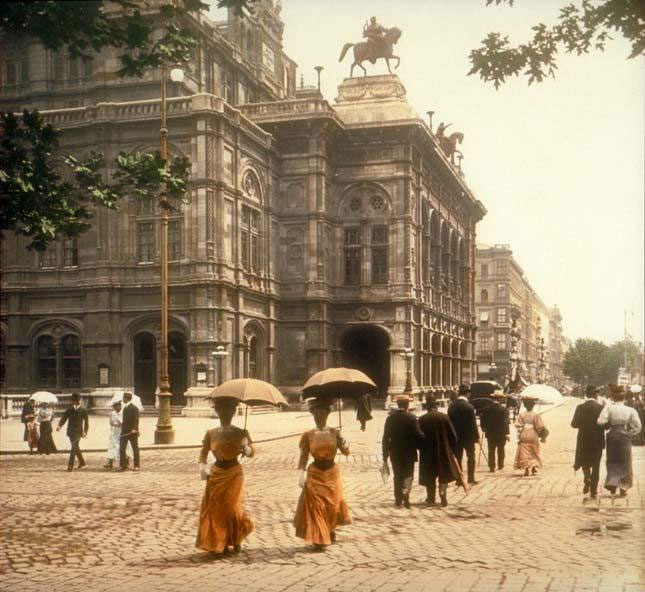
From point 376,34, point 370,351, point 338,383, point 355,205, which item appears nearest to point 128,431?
point 338,383

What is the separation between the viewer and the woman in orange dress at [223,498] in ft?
34.2

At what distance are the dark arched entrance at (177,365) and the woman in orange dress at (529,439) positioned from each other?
25570 millimetres

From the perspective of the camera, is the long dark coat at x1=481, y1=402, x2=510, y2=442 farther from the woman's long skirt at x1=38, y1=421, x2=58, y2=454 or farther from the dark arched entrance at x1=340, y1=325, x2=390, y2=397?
the dark arched entrance at x1=340, y1=325, x2=390, y2=397

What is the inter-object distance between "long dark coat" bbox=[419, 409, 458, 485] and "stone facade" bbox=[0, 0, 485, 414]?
26992mm

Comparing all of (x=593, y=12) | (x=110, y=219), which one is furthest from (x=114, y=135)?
(x=593, y=12)

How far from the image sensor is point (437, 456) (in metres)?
14.5

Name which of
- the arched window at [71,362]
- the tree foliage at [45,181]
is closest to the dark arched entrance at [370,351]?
the arched window at [71,362]

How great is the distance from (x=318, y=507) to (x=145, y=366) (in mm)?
33181

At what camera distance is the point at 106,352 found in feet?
139

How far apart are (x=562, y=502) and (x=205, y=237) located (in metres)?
29.1

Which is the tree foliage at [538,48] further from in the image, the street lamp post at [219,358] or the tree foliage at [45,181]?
the street lamp post at [219,358]

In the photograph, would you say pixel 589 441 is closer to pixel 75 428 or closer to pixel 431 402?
pixel 431 402

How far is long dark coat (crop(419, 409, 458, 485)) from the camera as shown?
14500 mm

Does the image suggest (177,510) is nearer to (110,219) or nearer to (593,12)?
(593,12)
